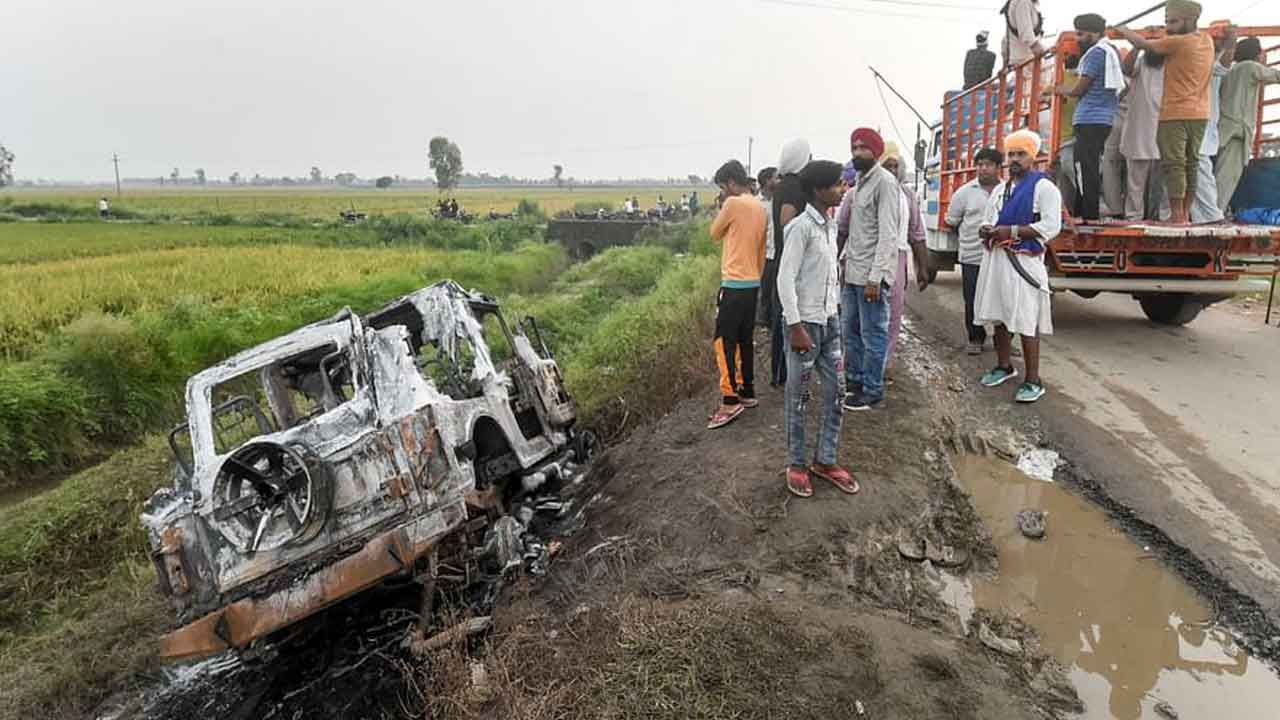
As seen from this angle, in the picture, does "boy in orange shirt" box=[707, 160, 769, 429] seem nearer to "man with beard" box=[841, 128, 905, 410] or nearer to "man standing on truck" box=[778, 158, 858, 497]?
"man with beard" box=[841, 128, 905, 410]

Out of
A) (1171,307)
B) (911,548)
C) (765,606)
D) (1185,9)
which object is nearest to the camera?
(765,606)

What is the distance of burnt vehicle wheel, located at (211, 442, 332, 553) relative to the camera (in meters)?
4.10

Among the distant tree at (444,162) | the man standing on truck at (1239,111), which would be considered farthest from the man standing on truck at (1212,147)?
the distant tree at (444,162)

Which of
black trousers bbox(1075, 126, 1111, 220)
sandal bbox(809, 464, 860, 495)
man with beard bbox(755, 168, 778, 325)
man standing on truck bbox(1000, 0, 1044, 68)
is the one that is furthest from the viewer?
man standing on truck bbox(1000, 0, 1044, 68)

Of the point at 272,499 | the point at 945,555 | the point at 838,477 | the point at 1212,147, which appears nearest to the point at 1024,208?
the point at 838,477

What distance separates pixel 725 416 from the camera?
18.9 ft

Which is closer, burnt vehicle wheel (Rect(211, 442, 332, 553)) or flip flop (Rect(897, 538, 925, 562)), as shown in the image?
flip flop (Rect(897, 538, 925, 562))

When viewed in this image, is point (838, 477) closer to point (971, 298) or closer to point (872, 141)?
point (872, 141)

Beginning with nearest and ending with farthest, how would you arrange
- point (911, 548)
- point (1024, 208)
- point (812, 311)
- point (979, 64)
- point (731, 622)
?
point (731, 622) → point (911, 548) → point (812, 311) → point (1024, 208) → point (979, 64)

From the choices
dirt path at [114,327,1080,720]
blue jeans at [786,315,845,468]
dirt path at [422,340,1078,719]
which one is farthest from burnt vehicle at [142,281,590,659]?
blue jeans at [786,315,845,468]

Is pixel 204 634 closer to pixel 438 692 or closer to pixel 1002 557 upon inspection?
pixel 438 692

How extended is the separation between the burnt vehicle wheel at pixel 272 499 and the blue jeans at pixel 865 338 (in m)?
3.62

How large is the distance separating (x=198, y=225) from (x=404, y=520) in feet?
112

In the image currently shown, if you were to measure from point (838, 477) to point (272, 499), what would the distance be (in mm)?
3115
